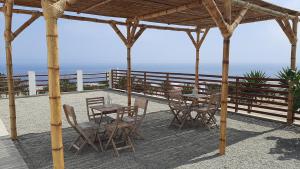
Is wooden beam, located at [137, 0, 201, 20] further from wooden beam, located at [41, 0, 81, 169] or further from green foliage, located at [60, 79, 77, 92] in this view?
green foliage, located at [60, 79, 77, 92]

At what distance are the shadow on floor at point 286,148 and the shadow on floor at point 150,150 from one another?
620 mm

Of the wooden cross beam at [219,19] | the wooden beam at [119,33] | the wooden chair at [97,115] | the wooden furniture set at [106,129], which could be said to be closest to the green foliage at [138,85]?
the wooden beam at [119,33]

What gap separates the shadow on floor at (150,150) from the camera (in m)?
4.10

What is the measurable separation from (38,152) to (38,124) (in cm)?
233

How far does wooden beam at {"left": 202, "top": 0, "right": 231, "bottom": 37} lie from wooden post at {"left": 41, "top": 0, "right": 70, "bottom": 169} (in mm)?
2461

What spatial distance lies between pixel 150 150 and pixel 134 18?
4.01 meters

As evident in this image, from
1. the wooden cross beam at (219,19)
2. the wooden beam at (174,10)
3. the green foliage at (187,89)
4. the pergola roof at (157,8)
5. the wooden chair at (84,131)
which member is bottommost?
the wooden chair at (84,131)

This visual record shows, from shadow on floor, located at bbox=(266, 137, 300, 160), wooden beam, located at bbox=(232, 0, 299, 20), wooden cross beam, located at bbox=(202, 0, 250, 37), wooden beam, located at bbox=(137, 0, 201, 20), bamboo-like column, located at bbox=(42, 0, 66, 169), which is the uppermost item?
wooden beam, located at bbox=(137, 0, 201, 20)

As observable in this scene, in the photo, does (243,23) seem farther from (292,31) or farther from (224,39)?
(224,39)

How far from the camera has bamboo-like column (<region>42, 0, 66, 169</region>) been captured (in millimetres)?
2643

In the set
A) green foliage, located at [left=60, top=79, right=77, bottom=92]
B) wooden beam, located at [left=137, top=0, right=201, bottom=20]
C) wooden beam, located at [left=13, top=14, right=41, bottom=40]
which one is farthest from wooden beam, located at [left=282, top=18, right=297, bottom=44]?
green foliage, located at [left=60, top=79, right=77, bottom=92]

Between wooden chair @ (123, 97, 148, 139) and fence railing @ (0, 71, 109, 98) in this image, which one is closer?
wooden chair @ (123, 97, 148, 139)

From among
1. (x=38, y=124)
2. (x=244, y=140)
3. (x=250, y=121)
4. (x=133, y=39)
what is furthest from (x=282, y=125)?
(x=38, y=124)

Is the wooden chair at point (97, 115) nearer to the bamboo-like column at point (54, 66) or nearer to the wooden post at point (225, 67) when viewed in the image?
the bamboo-like column at point (54, 66)
